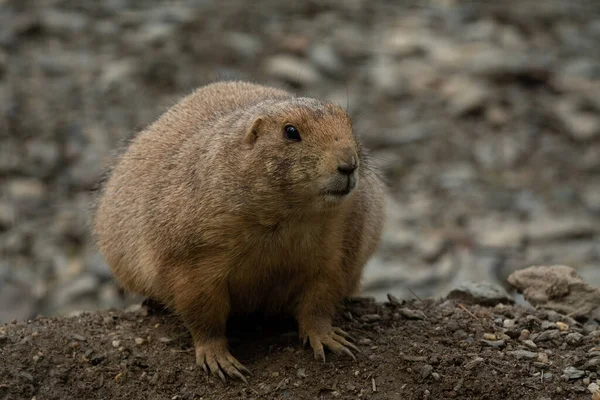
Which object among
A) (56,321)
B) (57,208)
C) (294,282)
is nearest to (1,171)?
(57,208)

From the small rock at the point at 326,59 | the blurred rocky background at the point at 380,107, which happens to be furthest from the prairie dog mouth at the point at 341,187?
the small rock at the point at 326,59

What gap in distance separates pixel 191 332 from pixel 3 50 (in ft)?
41.6

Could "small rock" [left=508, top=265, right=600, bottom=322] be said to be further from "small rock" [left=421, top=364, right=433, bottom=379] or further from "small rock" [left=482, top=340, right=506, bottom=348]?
"small rock" [left=421, top=364, right=433, bottom=379]

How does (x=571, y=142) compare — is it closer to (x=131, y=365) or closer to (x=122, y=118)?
(x=122, y=118)

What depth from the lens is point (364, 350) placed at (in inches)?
269

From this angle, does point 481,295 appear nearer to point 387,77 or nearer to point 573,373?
point 573,373

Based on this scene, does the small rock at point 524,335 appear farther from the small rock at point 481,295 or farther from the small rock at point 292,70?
the small rock at point 292,70

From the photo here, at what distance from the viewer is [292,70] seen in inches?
698

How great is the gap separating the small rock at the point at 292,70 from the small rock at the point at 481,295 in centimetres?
991

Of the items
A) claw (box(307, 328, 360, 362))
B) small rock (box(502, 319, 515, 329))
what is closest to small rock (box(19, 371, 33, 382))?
claw (box(307, 328, 360, 362))

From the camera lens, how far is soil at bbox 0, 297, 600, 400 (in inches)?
250

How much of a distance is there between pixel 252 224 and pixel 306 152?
2.17 feet

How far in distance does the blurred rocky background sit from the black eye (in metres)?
7.28

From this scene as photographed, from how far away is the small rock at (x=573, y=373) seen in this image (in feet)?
20.7
